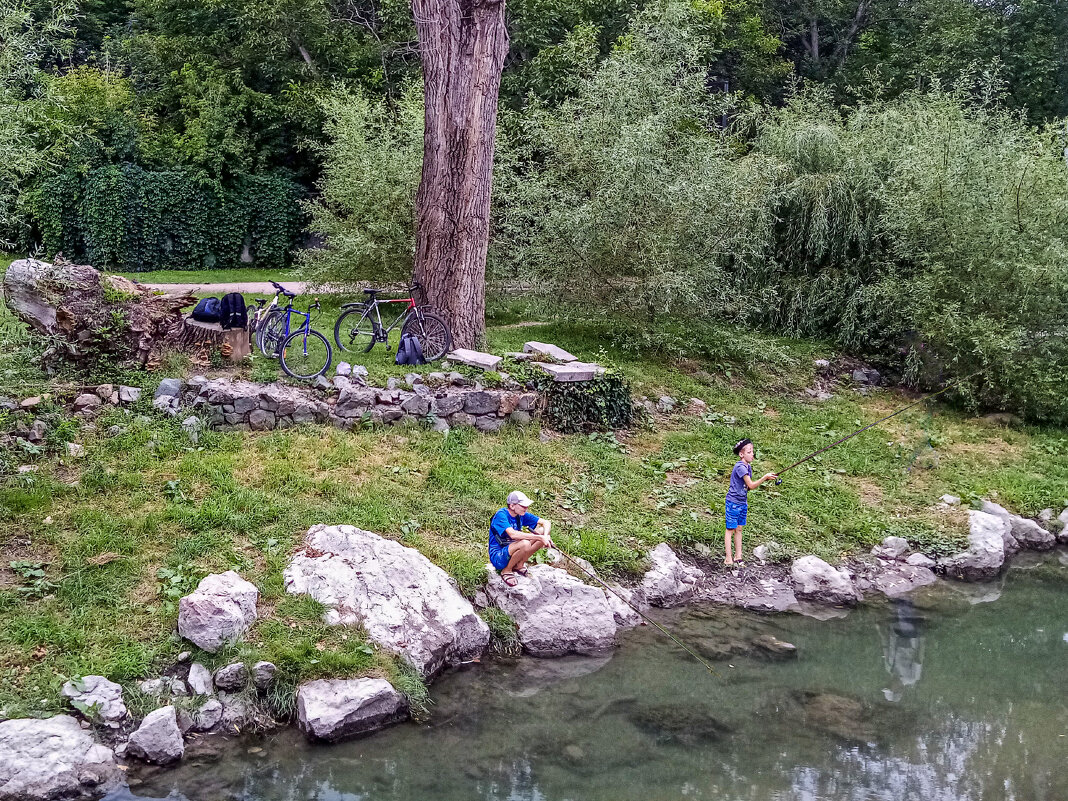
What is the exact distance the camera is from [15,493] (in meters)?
7.94

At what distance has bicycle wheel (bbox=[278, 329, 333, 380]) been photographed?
34.3ft

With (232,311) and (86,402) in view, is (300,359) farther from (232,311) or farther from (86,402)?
(86,402)

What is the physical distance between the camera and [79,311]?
375 inches

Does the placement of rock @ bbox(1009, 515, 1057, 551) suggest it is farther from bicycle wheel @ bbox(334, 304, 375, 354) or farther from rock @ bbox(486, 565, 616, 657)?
bicycle wheel @ bbox(334, 304, 375, 354)

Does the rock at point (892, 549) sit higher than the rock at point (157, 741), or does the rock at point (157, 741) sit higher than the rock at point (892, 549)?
the rock at point (892, 549)

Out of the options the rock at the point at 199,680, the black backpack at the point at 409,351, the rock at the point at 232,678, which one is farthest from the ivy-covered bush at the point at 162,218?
the rock at the point at 232,678

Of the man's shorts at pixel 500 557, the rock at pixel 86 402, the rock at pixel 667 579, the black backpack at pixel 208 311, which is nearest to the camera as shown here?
the man's shorts at pixel 500 557

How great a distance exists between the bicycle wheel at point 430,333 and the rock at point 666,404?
2849 mm

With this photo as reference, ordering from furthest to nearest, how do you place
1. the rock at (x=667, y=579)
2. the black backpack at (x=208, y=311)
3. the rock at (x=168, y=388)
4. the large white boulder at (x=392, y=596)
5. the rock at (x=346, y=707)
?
the black backpack at (x=208, y=311), the rock at (x=168, y=388), the rock at (x=667, y=579), the large white boulder at (x=392, y=596), the rock at (x=346, y=707)

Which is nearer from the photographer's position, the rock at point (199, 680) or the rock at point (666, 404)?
the rock at point (199, 680)

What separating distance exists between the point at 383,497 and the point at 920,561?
17.7ft

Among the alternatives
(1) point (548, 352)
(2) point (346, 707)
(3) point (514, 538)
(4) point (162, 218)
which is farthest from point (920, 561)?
(4) point (162, 218)

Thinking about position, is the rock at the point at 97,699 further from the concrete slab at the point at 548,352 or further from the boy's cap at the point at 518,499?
the concrete slab at the point at 548,352

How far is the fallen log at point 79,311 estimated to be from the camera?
30.9 ft
